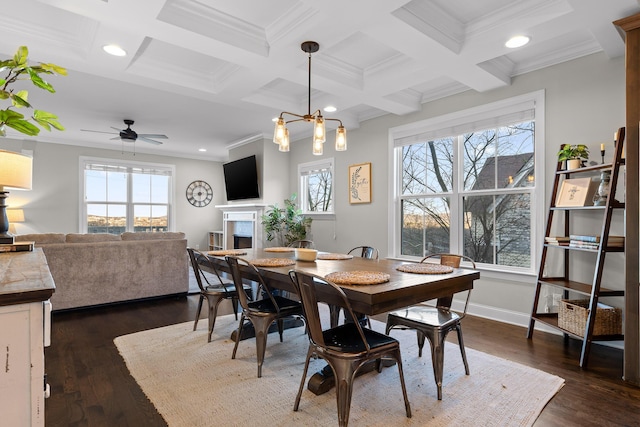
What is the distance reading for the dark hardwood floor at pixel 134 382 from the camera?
1.91 m

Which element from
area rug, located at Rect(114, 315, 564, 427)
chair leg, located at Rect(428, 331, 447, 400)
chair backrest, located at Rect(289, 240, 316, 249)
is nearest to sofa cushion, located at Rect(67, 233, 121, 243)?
area rug, located at Rect(114, 315, 564, 427)

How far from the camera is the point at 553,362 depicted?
261cm

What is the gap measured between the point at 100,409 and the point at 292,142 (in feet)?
16.7

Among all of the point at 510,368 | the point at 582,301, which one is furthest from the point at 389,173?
the point at 510,368

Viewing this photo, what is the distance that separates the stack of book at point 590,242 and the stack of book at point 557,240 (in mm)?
42

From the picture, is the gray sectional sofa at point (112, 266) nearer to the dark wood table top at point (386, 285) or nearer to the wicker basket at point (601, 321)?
the dark wood table top at point (386, 285)

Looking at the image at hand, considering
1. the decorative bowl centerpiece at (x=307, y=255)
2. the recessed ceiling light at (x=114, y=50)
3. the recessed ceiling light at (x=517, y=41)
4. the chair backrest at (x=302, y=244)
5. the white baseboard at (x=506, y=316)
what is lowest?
the white baseboard at (x=506, y=316)

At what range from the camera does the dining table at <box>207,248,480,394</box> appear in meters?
1.76

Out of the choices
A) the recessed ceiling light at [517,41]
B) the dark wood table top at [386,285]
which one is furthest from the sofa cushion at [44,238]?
the recessed ceiling light at [517,41]

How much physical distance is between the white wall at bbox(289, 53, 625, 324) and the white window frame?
0.51 metres

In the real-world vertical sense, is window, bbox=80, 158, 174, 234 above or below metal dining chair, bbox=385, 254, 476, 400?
above

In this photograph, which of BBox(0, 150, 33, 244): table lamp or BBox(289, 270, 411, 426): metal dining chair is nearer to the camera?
BBox(289, 270, 411, 426): metal dining chair

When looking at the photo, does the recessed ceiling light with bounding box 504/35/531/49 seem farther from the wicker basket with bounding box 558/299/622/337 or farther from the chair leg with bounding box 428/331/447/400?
the chair leg with bounding box 428/331/447/400

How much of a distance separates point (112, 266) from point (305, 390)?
3115 millimetres
